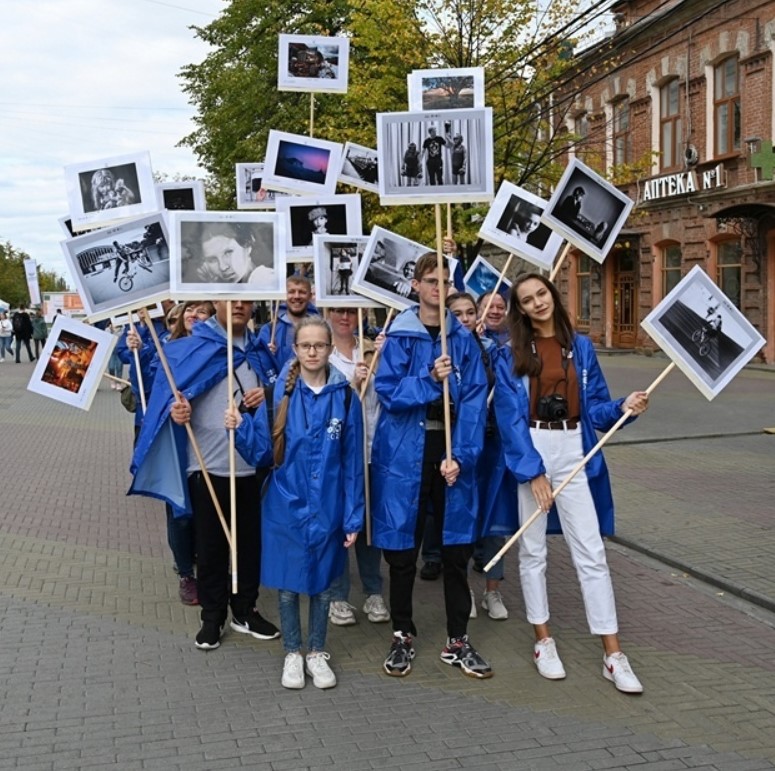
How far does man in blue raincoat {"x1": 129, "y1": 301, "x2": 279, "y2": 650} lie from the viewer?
5.20 m

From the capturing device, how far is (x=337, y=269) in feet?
20.4

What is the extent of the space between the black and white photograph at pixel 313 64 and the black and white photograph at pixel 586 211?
13.0 feet

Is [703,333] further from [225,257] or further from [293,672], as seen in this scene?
[293,672]

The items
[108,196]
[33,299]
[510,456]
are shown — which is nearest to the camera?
[510,456]

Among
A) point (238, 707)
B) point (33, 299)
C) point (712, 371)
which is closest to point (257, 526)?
point (238, 707)

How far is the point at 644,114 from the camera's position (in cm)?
2767

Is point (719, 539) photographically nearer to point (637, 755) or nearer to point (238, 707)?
point (637, 755)

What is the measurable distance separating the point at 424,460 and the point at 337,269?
6.03ft

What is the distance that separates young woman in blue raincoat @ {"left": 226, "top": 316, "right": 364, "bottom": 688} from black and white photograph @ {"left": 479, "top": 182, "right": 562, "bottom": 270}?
7.62 feet

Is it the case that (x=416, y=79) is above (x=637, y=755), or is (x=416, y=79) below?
above

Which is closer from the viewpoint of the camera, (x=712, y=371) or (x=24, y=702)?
(x=24, y=702)

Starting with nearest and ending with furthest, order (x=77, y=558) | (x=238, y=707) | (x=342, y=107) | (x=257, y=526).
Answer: (x=238, y=707), (x=257, y=526), (x=77, y=558), (x=342, y=107)

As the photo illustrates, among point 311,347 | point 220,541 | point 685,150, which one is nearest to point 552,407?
point 311,347

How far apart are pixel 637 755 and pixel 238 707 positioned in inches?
68.9
